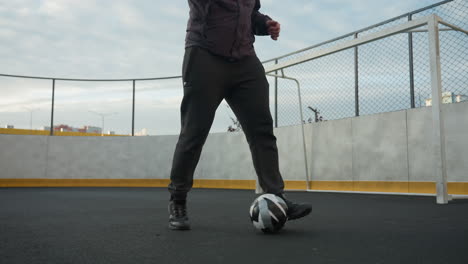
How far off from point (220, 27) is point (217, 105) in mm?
449

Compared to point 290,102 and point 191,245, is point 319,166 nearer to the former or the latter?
point 290,102

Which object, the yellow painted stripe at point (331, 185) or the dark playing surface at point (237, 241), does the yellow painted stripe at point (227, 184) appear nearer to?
the yellow painted stripe at point (331, 185)

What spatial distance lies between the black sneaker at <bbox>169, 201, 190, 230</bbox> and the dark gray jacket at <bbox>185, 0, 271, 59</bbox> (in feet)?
3.06

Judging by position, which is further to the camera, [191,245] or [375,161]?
[375,161]

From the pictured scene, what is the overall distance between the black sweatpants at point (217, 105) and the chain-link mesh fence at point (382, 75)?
10.8 feet

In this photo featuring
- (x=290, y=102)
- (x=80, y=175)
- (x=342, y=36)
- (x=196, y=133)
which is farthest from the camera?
(x=80, y=175)

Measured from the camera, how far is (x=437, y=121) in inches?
183

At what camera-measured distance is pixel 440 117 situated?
4648 mm

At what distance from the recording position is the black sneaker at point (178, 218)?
247 centimetres

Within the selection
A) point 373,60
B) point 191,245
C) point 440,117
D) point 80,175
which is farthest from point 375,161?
point 80,175

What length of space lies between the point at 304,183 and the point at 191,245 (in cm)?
621

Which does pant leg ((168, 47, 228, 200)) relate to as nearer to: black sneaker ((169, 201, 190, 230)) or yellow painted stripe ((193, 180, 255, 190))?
black sneaker ((169, 201, 190, 230))

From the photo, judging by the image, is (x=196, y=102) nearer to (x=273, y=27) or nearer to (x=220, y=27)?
(x=220, y=27)

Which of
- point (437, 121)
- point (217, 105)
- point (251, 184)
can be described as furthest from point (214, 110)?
point (251, 184)
